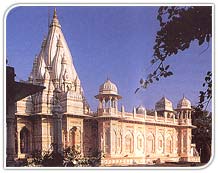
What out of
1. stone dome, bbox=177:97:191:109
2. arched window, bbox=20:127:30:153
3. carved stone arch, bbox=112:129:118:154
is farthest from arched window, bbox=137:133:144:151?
arched window, bbox=20:127:30:153

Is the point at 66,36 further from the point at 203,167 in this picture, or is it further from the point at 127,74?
the point at 203,167

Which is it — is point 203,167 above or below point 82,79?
below

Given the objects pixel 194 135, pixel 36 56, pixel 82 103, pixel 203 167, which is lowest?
pixel 203 167

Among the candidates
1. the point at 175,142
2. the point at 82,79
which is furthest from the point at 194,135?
the point at 82,79

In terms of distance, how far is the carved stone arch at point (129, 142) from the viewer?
2.50 m

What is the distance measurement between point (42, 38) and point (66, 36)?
0.40ft

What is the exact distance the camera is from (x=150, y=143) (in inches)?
100

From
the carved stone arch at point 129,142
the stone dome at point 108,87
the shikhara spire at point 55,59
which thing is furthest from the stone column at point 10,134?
the carved stone arch at point 129,142

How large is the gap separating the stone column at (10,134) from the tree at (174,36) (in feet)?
2.08

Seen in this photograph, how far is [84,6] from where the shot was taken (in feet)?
7.93

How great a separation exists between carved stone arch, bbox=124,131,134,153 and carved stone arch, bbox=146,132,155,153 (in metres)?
0.08

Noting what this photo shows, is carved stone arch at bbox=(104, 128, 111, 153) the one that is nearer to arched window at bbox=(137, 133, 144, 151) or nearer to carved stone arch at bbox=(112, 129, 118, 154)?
carved stone arch at bbox=(112, 129, 118, 154)

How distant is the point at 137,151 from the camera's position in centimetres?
252

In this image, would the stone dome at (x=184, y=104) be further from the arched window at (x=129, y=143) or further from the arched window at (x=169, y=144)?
the arched window at (x=129, y=143)
